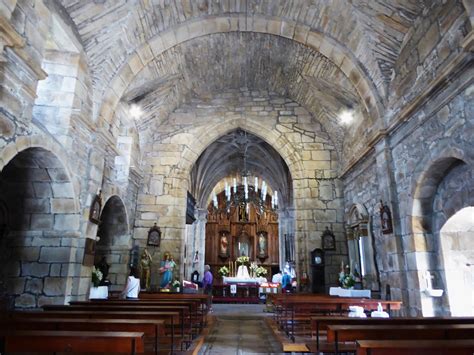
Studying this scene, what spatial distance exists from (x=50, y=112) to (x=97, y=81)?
1.42 meters

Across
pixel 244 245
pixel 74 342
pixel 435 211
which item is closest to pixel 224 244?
pixel 244 245

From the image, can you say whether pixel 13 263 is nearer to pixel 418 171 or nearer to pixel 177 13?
pixel 177 13

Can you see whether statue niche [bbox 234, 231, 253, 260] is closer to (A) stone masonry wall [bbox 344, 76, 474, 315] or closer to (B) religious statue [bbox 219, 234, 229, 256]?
(B) religious statue [bbox 219, 234, 229, 256]

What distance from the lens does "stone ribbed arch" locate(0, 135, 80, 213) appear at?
4.34 metres

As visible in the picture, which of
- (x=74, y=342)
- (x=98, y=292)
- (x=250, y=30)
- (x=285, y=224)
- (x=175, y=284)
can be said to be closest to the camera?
(x=74, y=342)

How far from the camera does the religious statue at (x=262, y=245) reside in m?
24.1

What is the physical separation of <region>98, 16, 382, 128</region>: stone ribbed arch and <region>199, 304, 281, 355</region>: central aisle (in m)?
5.10

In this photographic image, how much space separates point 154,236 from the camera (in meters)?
10.3

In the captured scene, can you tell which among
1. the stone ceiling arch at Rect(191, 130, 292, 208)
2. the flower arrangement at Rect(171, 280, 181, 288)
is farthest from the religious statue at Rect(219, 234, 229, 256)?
the flower arrangement at Rect(171, 280, 181, 288)

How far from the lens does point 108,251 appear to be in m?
9.92

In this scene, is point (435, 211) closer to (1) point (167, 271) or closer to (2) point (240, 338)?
(2) point (240, 338)

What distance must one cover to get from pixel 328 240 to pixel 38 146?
8.05 meters

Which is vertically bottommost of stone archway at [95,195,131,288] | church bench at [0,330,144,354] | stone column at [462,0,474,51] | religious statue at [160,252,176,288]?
church bench at [0,330,144,354]

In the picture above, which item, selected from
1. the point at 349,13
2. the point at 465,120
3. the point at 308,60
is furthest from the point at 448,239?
the point at 308,60
